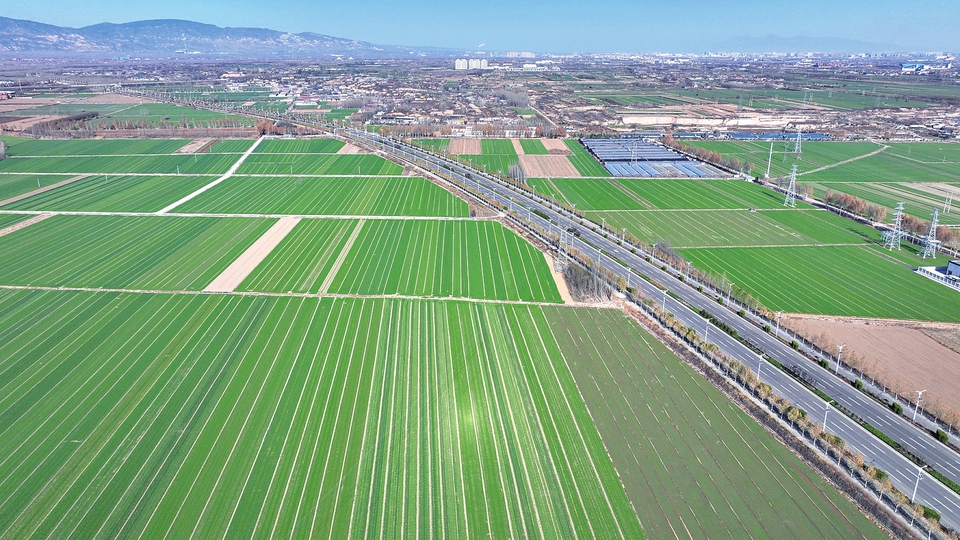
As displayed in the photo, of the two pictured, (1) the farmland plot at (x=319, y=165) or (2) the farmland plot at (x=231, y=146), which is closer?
(1) the farmland plot at (x=319, y=165)

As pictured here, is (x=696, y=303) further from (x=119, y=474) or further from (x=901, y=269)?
(x=119, y=474)

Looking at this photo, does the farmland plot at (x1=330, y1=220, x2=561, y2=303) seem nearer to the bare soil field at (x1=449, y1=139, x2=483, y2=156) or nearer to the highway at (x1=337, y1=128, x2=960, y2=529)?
the highway at (x1=337, y1=128, x2=960, y2=529)

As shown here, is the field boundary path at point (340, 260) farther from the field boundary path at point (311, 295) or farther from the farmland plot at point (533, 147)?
the farmland plot at point (533, 147)

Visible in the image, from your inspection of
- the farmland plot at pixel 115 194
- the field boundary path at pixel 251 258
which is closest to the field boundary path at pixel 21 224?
the farmland plot at pixel 115 194

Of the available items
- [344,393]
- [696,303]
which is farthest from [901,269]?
[344,393]

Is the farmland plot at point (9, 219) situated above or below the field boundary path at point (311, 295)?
above

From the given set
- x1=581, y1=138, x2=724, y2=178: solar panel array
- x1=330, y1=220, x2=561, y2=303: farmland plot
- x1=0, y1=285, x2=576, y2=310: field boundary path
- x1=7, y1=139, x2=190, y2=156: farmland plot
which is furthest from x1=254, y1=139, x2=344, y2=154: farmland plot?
x1=0, y1=285, x2=576, y2=310: field boundary path
